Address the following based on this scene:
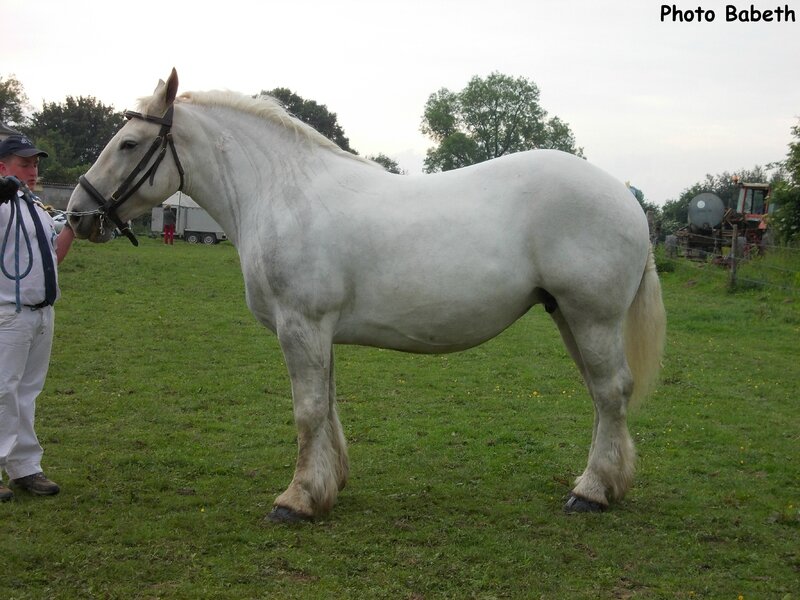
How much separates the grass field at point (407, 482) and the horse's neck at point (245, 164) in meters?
1.87

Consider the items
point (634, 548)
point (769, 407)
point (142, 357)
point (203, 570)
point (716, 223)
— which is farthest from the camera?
point (716, 223)

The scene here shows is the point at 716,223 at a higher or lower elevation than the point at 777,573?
higher

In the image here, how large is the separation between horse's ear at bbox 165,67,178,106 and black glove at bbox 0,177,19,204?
97 cm

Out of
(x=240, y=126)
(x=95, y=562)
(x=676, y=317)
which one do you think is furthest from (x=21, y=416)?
(x=676, y=317)

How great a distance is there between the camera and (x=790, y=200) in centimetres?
1677

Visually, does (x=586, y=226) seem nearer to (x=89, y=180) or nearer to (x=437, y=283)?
(x=437, y=283)

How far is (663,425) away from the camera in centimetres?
645

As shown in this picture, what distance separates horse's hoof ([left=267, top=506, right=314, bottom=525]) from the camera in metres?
4.15

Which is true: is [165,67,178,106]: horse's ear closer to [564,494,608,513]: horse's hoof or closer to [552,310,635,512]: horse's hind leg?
[552,310,635,512]: horse's hind leg

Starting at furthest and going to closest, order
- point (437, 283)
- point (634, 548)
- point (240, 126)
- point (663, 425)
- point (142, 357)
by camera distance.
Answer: point (142, 357) < point (663, 425) < point (240, 126) < point (437, 283) < point (634, 548)

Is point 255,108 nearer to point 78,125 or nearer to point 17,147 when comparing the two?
point 17,147

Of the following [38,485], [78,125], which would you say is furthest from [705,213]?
[78,125]

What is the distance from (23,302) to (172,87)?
63.0 inches

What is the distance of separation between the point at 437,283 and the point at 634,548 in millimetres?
1810
